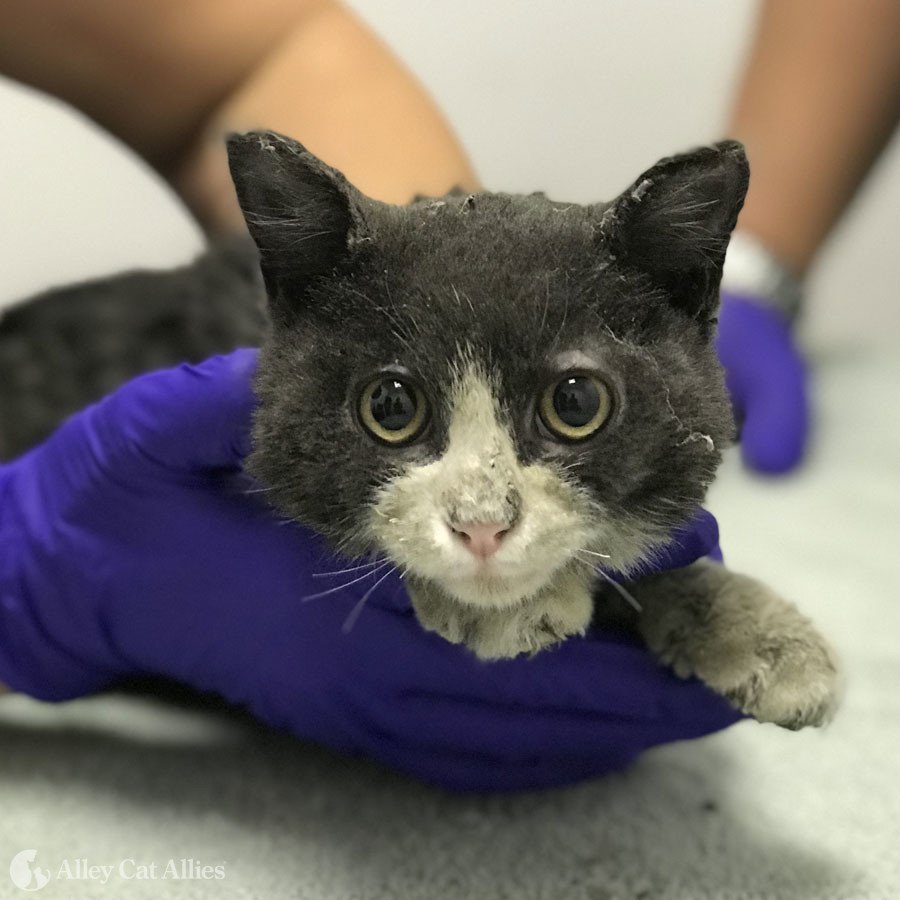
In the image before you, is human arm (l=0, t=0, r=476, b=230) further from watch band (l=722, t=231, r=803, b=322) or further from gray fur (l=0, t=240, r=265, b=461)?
watch band (l=722, t=231, r=803, b=322)

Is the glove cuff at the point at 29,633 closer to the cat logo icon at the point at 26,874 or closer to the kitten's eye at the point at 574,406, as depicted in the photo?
the cat logo icon at the point at 26,874

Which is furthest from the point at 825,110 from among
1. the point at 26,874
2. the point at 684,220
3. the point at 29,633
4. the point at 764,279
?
the point at 26,874

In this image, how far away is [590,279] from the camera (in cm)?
63

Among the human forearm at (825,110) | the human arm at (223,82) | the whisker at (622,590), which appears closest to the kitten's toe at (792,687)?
the whisker at (622,590)

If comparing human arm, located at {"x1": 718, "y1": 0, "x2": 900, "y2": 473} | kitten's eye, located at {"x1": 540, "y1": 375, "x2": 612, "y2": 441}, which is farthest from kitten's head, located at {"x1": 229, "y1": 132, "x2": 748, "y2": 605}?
human arm, located at {"x1": 718, "y1": 0, "x2": 900, "y2": 473}

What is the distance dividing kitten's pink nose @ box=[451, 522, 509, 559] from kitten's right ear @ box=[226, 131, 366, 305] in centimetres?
23

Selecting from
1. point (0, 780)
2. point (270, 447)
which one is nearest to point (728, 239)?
point (270, 447)

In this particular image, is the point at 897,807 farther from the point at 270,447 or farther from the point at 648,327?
the point at 270,447

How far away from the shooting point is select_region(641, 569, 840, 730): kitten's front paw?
2.44ft

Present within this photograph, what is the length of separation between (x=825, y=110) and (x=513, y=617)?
127cm

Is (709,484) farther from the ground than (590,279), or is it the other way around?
(590,279)

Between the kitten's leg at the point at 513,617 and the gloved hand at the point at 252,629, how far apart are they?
9cm

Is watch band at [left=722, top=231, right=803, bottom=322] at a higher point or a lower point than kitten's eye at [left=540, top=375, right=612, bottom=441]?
lower

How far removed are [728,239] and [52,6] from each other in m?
0.89
